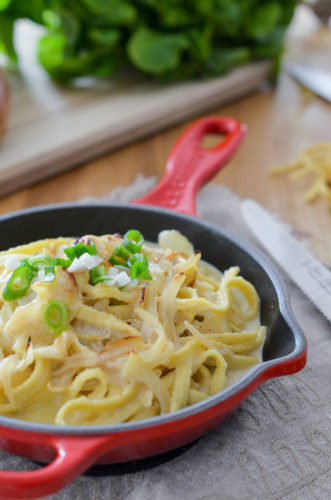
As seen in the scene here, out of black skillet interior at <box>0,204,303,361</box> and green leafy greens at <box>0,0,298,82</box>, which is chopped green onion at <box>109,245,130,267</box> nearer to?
black skillet interior at <box>0,204,303,361</box>

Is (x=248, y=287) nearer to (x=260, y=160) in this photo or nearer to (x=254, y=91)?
(x=260, y=160)

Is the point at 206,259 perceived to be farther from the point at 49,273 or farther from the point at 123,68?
the point at 123,68

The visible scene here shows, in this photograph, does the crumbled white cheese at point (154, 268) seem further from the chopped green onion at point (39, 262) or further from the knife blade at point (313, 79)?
the knife blade at point (313, 79)

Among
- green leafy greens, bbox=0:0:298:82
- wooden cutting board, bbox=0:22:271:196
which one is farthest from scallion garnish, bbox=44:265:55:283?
green leafy greens, bbox=0:0:298:82

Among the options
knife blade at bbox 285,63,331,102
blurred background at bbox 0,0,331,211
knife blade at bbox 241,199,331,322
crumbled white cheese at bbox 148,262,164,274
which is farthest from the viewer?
knife blade at bbox 285,63,331,102

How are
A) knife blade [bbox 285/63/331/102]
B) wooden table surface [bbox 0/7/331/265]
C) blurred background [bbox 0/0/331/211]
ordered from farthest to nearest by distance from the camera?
knife blade [bbox 285/63/331/102], blurred background [bbox 0/0/331/211], wooden table surface [bbox 0/7/331/265]

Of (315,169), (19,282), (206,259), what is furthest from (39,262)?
(315,169)

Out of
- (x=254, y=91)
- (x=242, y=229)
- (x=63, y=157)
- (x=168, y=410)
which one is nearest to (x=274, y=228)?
(x=242, y=229)
